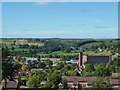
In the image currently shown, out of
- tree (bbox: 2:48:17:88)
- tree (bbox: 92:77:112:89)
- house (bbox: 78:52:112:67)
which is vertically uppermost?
tree (bbox: 2:48:17:88)

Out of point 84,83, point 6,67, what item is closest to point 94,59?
point 84,83

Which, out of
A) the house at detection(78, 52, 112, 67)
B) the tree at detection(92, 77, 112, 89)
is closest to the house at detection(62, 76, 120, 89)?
the tree at detection(92, 77, 112, 89)

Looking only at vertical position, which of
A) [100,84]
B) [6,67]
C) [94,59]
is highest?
[6,67]

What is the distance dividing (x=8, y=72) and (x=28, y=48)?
27.3 meters

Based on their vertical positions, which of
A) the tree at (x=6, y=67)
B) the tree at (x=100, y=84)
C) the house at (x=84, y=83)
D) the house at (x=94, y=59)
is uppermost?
the tree at (x=6, y=67)

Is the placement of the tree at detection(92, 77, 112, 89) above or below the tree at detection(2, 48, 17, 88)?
below

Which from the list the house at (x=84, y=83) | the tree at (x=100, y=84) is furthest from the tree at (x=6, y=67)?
the house at (x=84, y=83)

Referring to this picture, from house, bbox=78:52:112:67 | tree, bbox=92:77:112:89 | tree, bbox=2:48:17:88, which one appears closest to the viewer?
tree, bbox=2:48:17:88

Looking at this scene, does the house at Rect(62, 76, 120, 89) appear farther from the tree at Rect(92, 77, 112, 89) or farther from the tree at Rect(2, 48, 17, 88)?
the tree at Rect(2, 48, 17, 88)

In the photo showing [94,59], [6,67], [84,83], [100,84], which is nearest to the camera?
[6,67]

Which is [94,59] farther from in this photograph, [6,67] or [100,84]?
[6,67]

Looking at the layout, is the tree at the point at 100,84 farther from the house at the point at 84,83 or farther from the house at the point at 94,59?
the house at the point at 94,59

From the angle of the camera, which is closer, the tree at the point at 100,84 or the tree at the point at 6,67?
the tree at the point at 6,67

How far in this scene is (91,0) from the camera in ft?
6.40
